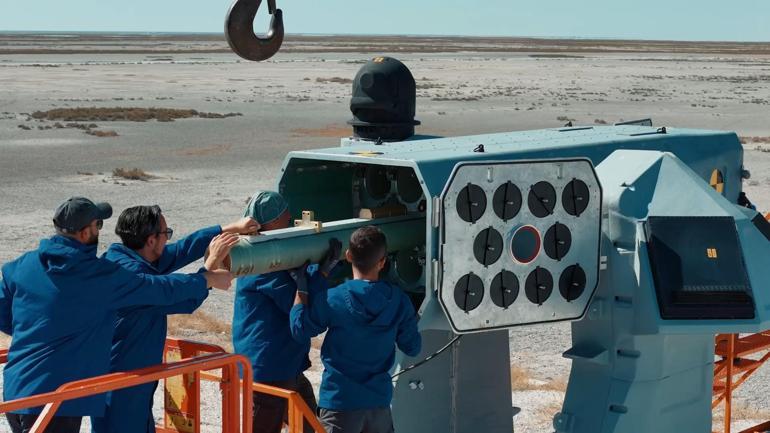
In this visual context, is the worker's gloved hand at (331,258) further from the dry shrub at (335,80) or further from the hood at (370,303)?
the dry shrub at (335,80)

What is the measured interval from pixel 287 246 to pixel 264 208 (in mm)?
511

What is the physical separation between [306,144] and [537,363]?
92.5 feet

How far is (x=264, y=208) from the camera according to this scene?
7078 mm

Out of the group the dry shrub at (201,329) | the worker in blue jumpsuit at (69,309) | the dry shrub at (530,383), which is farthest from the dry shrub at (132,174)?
the worker in blue jumpsuit at (69,309)

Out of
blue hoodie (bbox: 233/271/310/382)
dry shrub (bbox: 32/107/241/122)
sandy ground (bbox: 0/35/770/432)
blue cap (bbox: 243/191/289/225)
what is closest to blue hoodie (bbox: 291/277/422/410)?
blue cap (bbox: 243/191/289/225)

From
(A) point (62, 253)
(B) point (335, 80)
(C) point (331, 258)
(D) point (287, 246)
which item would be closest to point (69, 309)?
(A) point (62, 253)

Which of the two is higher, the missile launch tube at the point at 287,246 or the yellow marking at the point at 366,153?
the yellow marking at the point at 366,153

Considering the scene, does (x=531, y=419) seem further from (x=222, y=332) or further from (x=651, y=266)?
(x=222, y=332)

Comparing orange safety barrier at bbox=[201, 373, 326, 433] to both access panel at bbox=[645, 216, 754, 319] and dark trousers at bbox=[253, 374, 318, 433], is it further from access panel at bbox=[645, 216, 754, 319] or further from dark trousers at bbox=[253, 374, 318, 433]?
access panel at bbox=[645, 216, 754, 319]

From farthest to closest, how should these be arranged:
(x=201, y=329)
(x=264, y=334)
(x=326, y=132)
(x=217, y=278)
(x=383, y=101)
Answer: (x=326, y=132) → (x=201, y=329) → (x=383, y=101) → (x=264, y=334) → (x=217, y=278)

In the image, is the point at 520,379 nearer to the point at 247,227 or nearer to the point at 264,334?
the point at 264,334

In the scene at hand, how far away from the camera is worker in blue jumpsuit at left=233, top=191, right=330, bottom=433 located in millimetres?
7344

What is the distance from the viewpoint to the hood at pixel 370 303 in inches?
254

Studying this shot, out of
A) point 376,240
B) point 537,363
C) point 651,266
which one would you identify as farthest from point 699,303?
point 537,363
